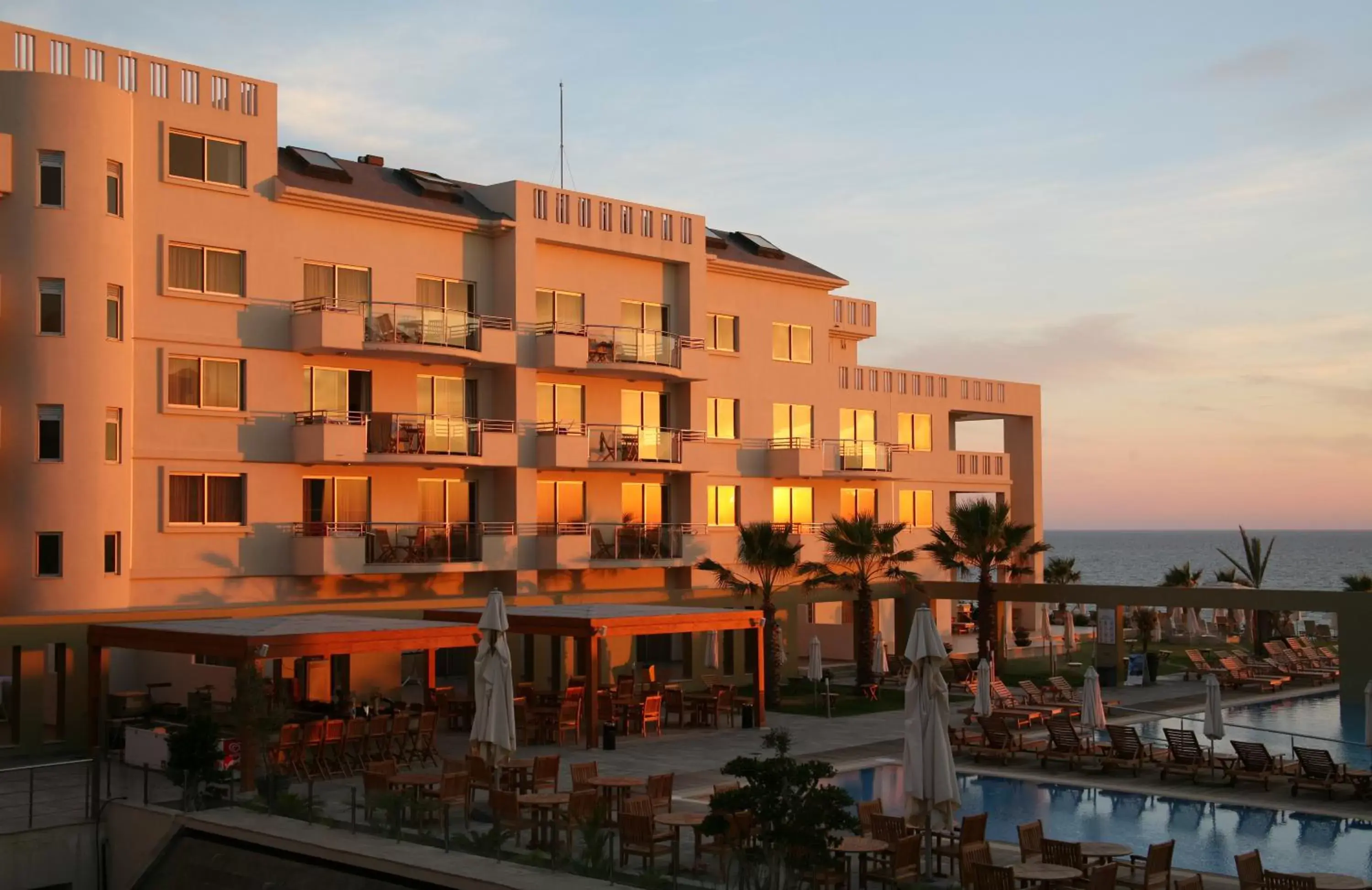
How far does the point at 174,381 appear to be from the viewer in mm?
31344

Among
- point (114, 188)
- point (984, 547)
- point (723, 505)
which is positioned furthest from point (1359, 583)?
point (114, 188)

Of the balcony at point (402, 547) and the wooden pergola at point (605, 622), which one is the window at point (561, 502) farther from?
the wooden pergola at point (605, 622)

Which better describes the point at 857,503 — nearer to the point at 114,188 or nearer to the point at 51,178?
the point at 114,188

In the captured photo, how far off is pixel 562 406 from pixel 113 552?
12.7 m

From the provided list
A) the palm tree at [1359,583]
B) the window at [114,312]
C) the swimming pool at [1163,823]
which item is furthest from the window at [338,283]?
the palm tree at [1359,583]

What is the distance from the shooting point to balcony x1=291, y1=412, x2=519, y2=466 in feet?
107

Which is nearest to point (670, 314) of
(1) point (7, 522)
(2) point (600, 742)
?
(2) point (600, 742)

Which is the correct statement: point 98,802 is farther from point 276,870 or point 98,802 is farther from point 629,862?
point 629,862

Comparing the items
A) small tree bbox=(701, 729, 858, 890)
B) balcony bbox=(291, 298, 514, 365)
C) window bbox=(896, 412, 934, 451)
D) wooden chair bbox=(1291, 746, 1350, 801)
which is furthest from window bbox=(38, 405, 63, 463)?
window bbox=(896, 412, 934, 451)

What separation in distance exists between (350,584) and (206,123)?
1106 cm

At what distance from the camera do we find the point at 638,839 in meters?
17.2

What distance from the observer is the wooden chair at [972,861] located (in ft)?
49.8

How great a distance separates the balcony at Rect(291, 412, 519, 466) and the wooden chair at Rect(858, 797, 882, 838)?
18.0 m

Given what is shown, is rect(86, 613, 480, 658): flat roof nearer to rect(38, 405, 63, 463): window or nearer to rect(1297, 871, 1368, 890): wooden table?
rect(38, 405, 63, 463): window
